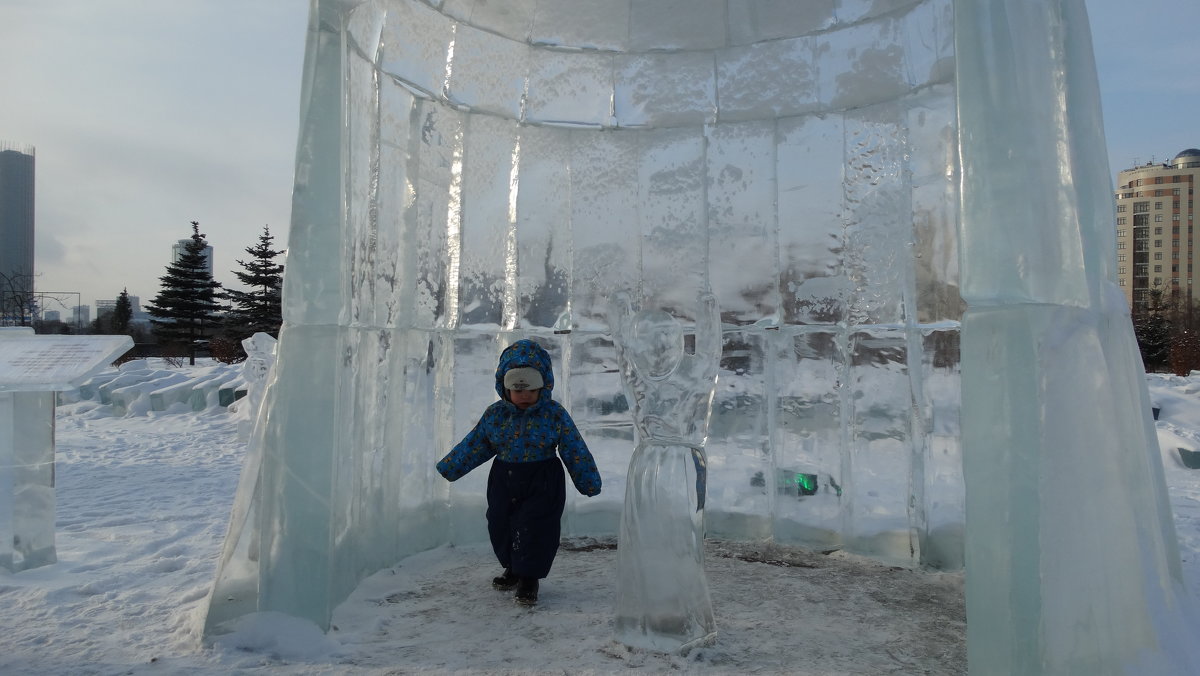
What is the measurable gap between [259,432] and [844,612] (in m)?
2.87

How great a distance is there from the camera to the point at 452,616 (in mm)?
3691

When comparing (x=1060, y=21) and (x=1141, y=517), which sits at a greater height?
(x=1060, y=21)

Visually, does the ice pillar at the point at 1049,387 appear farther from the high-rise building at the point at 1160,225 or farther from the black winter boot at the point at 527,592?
the high-rise building at the point at 1160,225

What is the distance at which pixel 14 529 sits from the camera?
13.8 feet

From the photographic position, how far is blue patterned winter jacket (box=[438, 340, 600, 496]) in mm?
3984

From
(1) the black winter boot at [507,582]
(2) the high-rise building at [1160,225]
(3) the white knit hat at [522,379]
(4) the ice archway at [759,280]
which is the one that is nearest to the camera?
(4) the ice archway at [759,280]

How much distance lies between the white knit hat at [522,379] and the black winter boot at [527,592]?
3.15 feet

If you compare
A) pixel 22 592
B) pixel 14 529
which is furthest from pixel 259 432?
pixel 14 529

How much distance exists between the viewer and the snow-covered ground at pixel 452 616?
308 cm

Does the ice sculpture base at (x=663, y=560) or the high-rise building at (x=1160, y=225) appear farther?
the high-rise building at (x=1160, y=225)

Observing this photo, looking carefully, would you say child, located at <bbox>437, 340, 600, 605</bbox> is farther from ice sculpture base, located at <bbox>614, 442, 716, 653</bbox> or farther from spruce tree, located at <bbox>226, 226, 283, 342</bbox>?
spruce tree, located at <bbox>226, 226, 283, 342</bbox>

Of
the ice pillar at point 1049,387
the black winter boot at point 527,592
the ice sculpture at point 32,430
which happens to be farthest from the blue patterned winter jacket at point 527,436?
the ice sculpture at point 32,430

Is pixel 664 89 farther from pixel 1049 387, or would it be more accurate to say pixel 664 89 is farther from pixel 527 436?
pixel 1049 387

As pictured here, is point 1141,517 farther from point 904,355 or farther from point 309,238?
point 309,238
